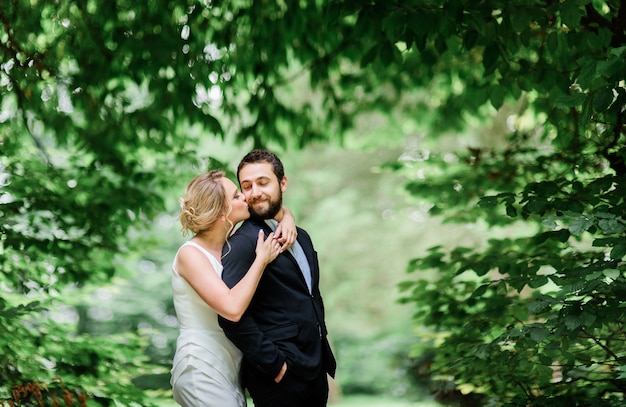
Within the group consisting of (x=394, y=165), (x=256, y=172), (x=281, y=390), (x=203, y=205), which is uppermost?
(x=394, y=165)

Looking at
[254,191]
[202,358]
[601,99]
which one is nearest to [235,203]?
[254,191]

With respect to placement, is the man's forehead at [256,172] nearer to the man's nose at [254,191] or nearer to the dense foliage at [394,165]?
the man's nose at [254,191]

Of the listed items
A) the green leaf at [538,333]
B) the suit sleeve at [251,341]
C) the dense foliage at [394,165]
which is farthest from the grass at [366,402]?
the suit sleeve at [251,341]

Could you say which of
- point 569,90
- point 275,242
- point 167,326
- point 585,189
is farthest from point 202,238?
point 167,326

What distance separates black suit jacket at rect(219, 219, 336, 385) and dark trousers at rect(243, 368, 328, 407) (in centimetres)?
4

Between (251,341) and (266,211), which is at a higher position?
(266,211)

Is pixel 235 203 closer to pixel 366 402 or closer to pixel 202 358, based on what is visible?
pixel 202 358

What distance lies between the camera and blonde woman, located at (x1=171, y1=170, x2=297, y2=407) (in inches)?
117

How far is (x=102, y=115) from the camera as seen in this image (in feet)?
21.7

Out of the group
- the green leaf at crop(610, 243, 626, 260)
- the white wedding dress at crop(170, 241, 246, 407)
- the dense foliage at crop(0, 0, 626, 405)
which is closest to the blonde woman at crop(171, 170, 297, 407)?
the white wedding dress at crop(170, 241, 246, 407)

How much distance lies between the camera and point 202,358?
301cm

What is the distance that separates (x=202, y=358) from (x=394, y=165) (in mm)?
3053

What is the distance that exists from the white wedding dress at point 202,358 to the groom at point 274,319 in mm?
84

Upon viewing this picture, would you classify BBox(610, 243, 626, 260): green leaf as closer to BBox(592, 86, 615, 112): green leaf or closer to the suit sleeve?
Result: BBox(592, 86, 615, 112): green leaf
